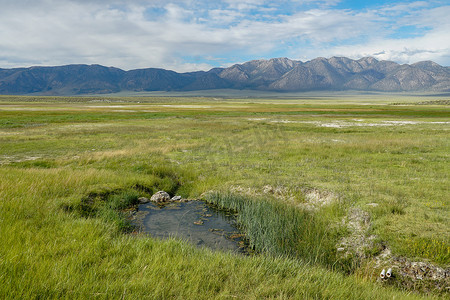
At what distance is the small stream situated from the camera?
9477 millimetres

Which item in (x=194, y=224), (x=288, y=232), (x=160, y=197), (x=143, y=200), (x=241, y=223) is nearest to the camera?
(x=288, y=232)

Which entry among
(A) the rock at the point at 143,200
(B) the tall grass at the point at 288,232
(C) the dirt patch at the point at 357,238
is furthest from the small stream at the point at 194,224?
(C) the dirt patch at the point at 357,238

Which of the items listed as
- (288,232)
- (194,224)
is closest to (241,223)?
(194,224)

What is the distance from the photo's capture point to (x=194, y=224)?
1099 centimetres

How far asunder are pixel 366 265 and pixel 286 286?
421 cm

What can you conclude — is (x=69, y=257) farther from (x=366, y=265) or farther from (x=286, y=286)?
(x=366, y=265)

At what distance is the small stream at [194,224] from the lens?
9477 mm

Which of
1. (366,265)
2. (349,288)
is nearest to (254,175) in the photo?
(366,265)

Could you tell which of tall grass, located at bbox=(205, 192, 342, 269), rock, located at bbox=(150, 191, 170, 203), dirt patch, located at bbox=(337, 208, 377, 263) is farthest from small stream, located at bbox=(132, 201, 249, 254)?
dirt patch, located at bbox=(337, 208, 377, 263)

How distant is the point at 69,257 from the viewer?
5.33 meters

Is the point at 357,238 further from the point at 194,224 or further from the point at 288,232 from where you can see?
the point at 194,224

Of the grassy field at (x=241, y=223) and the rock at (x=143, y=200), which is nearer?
the grassy field at (x=241, y=223)

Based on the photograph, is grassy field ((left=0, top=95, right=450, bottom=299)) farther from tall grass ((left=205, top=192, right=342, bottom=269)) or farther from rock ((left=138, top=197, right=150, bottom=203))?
rock ((left=138, top=197, right=150, bottom=203))

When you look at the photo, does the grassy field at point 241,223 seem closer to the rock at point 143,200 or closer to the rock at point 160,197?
the rock at point 143,200
